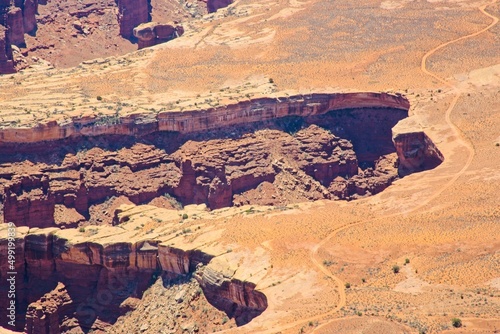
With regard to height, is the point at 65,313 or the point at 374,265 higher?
the point at 374,265

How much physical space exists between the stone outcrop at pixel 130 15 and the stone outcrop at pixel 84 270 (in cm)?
5096

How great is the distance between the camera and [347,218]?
276ft

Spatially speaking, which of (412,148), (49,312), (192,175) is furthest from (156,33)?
(49,312)

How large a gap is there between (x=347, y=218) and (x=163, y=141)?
21.0 meters

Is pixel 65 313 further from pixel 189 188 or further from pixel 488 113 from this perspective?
pixel 488 113

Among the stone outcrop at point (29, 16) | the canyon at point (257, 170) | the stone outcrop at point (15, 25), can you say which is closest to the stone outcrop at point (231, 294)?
the canyon at point (257, 170)

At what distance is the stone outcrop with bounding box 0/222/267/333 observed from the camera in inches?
3317

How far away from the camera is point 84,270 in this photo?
86688 mm

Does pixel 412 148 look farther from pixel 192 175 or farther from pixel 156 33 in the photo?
pixel 156 33

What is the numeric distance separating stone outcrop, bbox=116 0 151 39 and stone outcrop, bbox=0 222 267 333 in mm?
50960

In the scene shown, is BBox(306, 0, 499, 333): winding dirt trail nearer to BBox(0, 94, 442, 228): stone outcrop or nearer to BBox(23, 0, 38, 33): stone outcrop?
BBox(0, 94, 442, 228): stone outcrop

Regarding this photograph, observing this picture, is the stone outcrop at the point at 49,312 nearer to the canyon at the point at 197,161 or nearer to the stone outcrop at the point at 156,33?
the canyon at the point at 197,161

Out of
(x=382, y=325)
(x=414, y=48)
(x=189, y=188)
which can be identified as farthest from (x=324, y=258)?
(x=414, y=48)

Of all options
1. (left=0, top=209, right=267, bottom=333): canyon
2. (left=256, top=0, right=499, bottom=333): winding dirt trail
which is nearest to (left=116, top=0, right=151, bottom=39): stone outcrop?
(left=256, top=0, right=499, bottom=333): winding dirt trail
